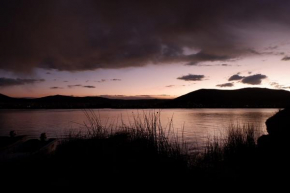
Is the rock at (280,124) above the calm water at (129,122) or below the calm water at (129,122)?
above

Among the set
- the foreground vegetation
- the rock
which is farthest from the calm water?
the rock

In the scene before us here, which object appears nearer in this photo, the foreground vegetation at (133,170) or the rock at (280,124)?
the foreground vegetation at (133,170)

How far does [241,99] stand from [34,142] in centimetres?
11278

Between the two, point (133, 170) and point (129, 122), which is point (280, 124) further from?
point (129, 122)

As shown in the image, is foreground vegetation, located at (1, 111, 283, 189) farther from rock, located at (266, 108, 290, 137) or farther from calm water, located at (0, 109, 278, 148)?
calm water, located at (0, 109, 278, 148)

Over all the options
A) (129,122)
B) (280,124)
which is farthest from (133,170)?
(129,122)

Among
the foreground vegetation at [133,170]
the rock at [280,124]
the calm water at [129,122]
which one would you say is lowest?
the calm water at [129,122]

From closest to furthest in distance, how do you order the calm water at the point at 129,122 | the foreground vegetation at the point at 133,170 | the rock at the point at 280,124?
1. the foreground vegetation at the point at 133,170
2. the rock at the point at 280,124
3. the calm water at the point at 129,122

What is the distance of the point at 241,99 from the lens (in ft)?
363

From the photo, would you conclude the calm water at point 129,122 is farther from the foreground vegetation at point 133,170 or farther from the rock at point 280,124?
the rock at point 280,124

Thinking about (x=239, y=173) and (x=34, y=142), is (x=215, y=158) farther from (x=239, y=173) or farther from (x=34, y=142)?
(x=34, y=142)

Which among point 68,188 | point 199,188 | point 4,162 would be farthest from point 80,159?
point 199,188

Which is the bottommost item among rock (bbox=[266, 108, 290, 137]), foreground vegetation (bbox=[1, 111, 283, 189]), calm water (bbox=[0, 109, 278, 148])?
calm water (bbox=[0, 109, 278, 148])

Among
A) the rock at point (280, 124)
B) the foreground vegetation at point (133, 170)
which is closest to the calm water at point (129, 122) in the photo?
the foreground vegetation at point (133, 170)
